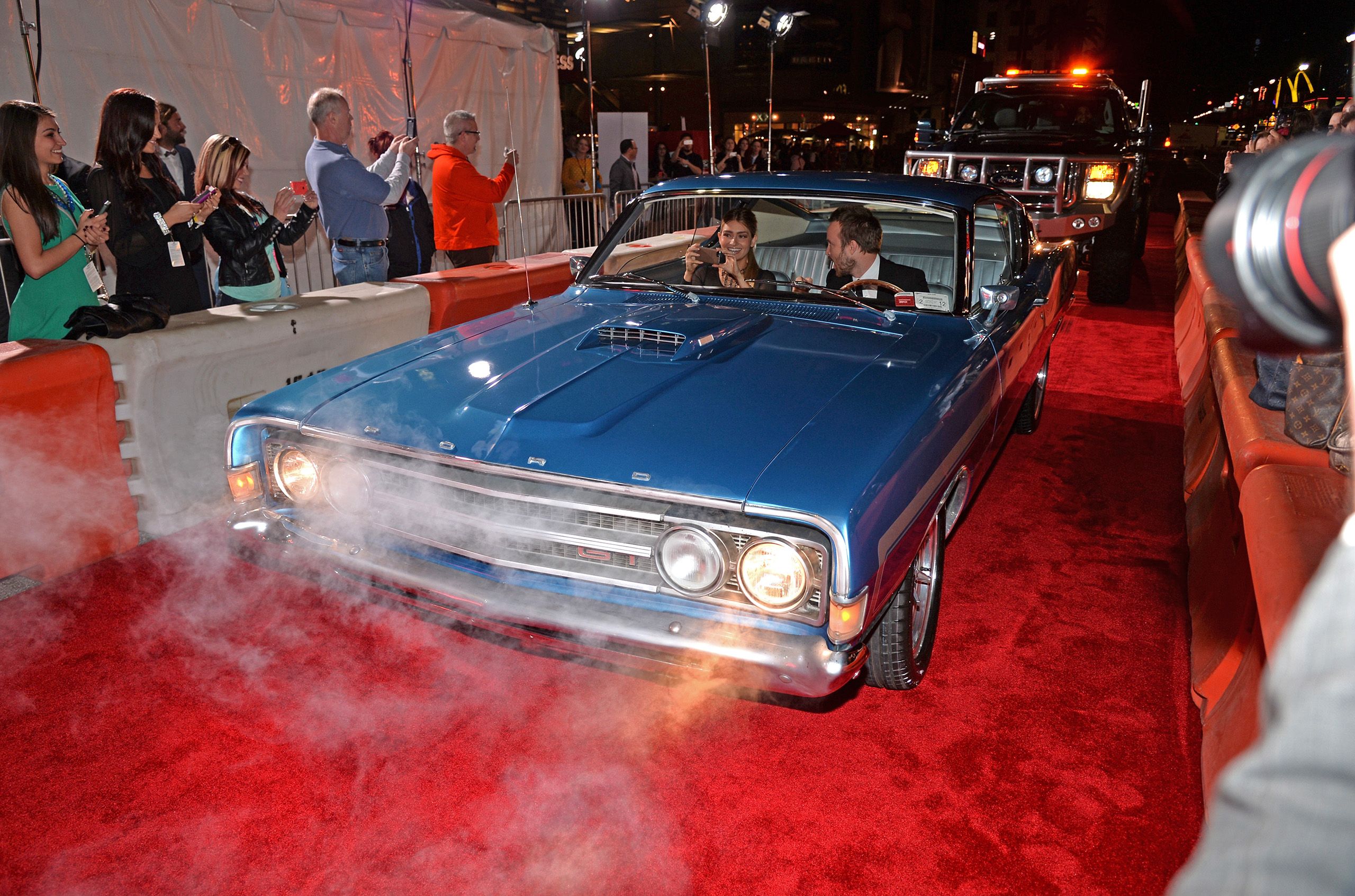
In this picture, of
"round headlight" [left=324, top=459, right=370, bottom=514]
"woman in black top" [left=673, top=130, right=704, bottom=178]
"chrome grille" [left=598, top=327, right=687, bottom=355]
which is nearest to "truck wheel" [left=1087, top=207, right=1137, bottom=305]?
"woman in black top" [left=673, top=130, right=704, bottom=178]

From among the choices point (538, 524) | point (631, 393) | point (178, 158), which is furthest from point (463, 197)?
point (538, 524)

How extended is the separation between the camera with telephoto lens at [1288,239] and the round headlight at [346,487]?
241 centimetres

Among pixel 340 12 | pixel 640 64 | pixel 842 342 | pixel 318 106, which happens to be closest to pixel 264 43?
pixel 340 12

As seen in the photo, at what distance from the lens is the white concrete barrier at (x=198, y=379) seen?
384 centimetres

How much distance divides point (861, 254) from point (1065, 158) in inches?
236

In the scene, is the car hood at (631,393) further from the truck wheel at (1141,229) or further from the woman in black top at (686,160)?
the woman in black top at (686,160)

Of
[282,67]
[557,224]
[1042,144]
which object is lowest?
[557,224]

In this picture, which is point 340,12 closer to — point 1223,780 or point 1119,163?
point 1119,163

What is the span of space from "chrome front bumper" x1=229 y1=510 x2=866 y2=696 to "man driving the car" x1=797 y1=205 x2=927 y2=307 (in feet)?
6.42

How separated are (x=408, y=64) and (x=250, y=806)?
6957 mm

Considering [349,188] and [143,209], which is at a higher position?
[349,188]

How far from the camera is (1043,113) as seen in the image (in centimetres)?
1000

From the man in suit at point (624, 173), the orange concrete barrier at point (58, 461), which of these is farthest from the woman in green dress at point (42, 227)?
the man in suit at point (624, 173)

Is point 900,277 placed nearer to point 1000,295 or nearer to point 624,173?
point 1000,295
